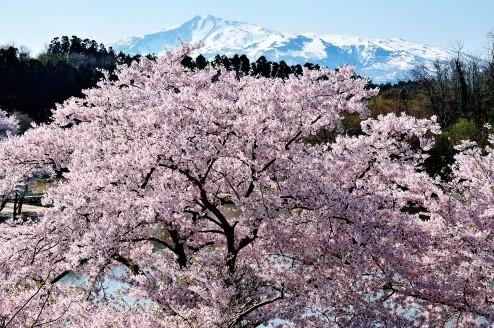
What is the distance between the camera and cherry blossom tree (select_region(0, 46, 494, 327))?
11.4m

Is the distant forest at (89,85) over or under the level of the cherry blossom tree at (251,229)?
under

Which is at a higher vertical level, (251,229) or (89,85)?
(251,229)

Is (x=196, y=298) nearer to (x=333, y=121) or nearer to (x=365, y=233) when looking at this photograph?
(x=365, y=233)

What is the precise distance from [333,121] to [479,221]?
445 cm

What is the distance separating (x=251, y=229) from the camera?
12.5 metres

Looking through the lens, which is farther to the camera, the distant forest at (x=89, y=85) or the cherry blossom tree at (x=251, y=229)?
the distant forest at (x=89, y=85)

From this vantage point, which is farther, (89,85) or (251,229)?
(89,85)

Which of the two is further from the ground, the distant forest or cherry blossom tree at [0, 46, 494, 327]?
cherry blossom tree at [0, 46, 494, 327]

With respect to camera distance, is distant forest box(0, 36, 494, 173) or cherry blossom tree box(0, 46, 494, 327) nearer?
cherry blossom tree box(0, 46, 494, 327)

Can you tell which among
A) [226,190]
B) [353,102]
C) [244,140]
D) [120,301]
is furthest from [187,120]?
[353,102]

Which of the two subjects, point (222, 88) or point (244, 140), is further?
point (222, 88)

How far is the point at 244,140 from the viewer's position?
464 inches

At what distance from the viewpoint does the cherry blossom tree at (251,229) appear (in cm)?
1140

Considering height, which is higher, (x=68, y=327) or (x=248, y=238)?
(x=248, y=238)
